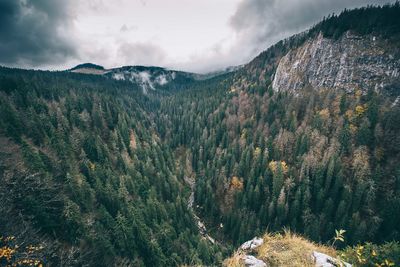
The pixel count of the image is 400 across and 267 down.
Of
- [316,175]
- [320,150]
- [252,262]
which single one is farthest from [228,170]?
[252,262]

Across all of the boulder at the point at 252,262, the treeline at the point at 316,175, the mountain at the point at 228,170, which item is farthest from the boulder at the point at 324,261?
the treeline at the point at 316,175

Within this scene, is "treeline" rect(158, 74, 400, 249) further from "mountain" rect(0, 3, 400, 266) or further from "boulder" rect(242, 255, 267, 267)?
"boulder" rect(242, 255, 267, 267)

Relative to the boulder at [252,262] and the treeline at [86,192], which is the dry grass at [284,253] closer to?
the boulder at [252,262]

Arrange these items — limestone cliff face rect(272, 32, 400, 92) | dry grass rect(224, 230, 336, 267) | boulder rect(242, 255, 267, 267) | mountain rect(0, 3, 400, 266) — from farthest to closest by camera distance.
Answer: limestone cliff face rect(272, 32, 400, 92), mountain rect(0, 3, 400, 266), boulder rect(242, 255, 267, 267), dry grass rect(224, 230, 336, 267)

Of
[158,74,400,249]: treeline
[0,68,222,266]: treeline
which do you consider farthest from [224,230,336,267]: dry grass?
[158,74,400,249]: treeline

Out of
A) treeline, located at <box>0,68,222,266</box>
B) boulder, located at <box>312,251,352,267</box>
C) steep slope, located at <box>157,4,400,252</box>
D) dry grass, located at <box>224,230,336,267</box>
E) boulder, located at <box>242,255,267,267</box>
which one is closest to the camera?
boulder, located at <box>312,251,352,267</box>

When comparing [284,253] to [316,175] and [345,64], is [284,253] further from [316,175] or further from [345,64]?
[345,64]
